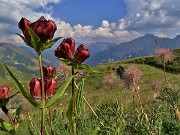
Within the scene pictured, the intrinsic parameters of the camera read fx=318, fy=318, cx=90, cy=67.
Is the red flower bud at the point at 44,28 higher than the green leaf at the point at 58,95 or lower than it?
higher

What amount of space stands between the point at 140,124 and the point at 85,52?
143 cm

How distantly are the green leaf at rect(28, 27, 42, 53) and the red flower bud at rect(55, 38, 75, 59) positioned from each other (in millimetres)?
671

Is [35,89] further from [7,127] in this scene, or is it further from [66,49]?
[66,49]

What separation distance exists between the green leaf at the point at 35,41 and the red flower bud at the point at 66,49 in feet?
2.20

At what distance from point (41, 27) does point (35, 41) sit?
131mm

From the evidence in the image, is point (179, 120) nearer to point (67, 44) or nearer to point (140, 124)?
point (140, 124)

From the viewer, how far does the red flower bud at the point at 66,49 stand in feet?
9.30

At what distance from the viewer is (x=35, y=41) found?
215cm

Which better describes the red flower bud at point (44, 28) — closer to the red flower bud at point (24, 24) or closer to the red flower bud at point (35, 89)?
the red flower bud at point (24, 24)

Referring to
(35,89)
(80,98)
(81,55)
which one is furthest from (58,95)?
(81,55)

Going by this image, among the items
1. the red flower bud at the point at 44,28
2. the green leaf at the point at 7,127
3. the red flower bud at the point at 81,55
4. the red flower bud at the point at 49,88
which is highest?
the red flower bud at the point at 44,28

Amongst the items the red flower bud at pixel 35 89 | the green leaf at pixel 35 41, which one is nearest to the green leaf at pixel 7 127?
the red flower bud at pixel 35 89

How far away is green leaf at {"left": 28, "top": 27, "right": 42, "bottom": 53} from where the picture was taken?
2123 mm

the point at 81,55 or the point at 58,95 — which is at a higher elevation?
the point at 81,55
